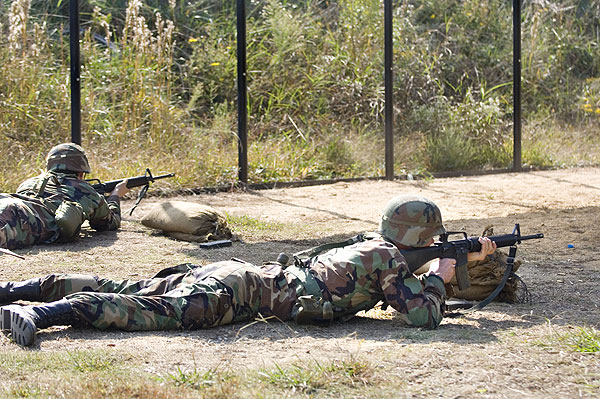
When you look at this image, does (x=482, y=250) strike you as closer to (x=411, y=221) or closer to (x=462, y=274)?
(x=462, y=274)

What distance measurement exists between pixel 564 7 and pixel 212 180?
10879 millimetres

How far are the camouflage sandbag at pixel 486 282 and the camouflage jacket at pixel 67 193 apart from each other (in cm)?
344

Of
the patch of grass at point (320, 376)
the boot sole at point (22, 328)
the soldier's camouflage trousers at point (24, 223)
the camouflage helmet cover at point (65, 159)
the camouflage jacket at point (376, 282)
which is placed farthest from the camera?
the camouflage helmet cover at point (65, 159)

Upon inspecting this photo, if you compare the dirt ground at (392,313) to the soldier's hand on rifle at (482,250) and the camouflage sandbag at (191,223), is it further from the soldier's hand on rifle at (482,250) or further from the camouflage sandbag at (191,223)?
the soldier's hand on rifle at (482,250)

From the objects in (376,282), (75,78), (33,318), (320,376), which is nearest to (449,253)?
(376,282)

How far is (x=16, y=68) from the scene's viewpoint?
10.8 m

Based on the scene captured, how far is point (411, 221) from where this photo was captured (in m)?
4.50

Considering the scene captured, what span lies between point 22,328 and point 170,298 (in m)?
0.77

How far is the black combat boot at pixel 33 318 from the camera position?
398 centimetres

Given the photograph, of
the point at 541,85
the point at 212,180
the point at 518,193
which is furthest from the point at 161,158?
the point at 541,85

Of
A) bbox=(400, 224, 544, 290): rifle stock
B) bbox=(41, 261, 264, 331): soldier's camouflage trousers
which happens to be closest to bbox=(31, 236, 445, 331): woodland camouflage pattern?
bbox=(41, 261, 264, 331): soldier's camouflage trousers

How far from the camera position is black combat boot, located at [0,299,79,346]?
3977 mm

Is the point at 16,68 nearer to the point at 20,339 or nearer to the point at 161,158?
the point at 161,158

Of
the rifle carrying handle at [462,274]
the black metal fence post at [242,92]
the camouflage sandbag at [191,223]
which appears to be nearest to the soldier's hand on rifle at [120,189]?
the camouflage sandbag at [191,223]
